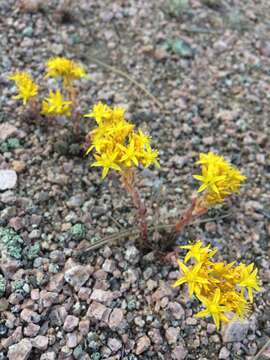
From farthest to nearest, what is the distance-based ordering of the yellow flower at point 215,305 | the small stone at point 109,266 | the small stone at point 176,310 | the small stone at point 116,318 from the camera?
the small stone at point 109,266 < the small stone at point 176,310 < the small stone at point 116,318 < the yellow flower at point 215,305

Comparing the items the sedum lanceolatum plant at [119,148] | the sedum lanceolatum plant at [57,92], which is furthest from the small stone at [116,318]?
the sedum lanceolatum plant at [57,92]

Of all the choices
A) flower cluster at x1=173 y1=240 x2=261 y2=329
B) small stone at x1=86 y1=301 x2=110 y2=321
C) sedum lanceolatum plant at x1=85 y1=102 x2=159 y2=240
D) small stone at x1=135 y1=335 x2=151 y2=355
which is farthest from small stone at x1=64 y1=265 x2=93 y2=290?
flower cluster at x1=173 y1=240 x2=261 y2=329

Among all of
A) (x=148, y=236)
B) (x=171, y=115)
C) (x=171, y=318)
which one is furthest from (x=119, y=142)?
(x=171, y=115)

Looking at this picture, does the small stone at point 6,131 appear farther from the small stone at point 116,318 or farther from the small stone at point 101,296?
the small stone at point 116,318

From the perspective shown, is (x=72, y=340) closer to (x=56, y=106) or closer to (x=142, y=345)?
(x=142, y=345)

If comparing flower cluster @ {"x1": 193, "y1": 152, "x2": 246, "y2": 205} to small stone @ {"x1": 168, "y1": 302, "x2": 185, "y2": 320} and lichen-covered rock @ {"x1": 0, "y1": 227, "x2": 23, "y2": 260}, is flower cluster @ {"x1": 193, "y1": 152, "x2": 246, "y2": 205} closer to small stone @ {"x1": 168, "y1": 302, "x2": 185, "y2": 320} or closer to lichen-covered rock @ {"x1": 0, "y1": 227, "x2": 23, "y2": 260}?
small stone @ {"x1": 168, "y1": 302, "x2": 185, "y2": 320}
